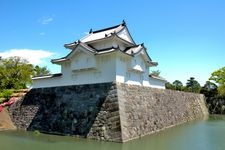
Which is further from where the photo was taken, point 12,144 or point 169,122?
point 169,122

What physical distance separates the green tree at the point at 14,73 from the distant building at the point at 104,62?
9.67m

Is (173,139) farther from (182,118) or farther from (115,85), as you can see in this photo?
(182,118)

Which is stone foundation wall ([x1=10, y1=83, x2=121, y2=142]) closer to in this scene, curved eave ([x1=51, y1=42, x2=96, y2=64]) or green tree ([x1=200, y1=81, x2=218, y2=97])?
curved eave ([x1=51, y1=42, x2=96, y2=64])

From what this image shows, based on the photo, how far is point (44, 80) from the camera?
579 inches

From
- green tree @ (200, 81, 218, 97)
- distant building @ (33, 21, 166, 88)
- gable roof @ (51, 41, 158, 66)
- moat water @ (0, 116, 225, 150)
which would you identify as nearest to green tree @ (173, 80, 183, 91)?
green tree @ (200, 81, 218, 97)

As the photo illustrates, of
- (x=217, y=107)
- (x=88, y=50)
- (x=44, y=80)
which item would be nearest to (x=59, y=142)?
(x=88, y=50)

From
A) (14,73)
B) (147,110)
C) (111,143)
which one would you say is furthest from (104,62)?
(14,73)

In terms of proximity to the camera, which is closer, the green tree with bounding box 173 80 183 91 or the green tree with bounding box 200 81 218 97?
the green tree with bounding box 200 81 218 97

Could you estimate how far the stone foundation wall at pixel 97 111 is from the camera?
10.7 m

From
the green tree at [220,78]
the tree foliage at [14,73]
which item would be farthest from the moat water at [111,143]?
the green tree at [220,78]

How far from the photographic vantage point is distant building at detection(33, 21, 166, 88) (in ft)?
39.7

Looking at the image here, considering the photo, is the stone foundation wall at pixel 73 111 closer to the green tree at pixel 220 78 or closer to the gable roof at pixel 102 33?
the gable roof at pixel 102 33

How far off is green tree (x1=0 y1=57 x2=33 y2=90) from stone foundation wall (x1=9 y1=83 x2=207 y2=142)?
9.16m

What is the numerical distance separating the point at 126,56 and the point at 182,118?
25.1 ft
